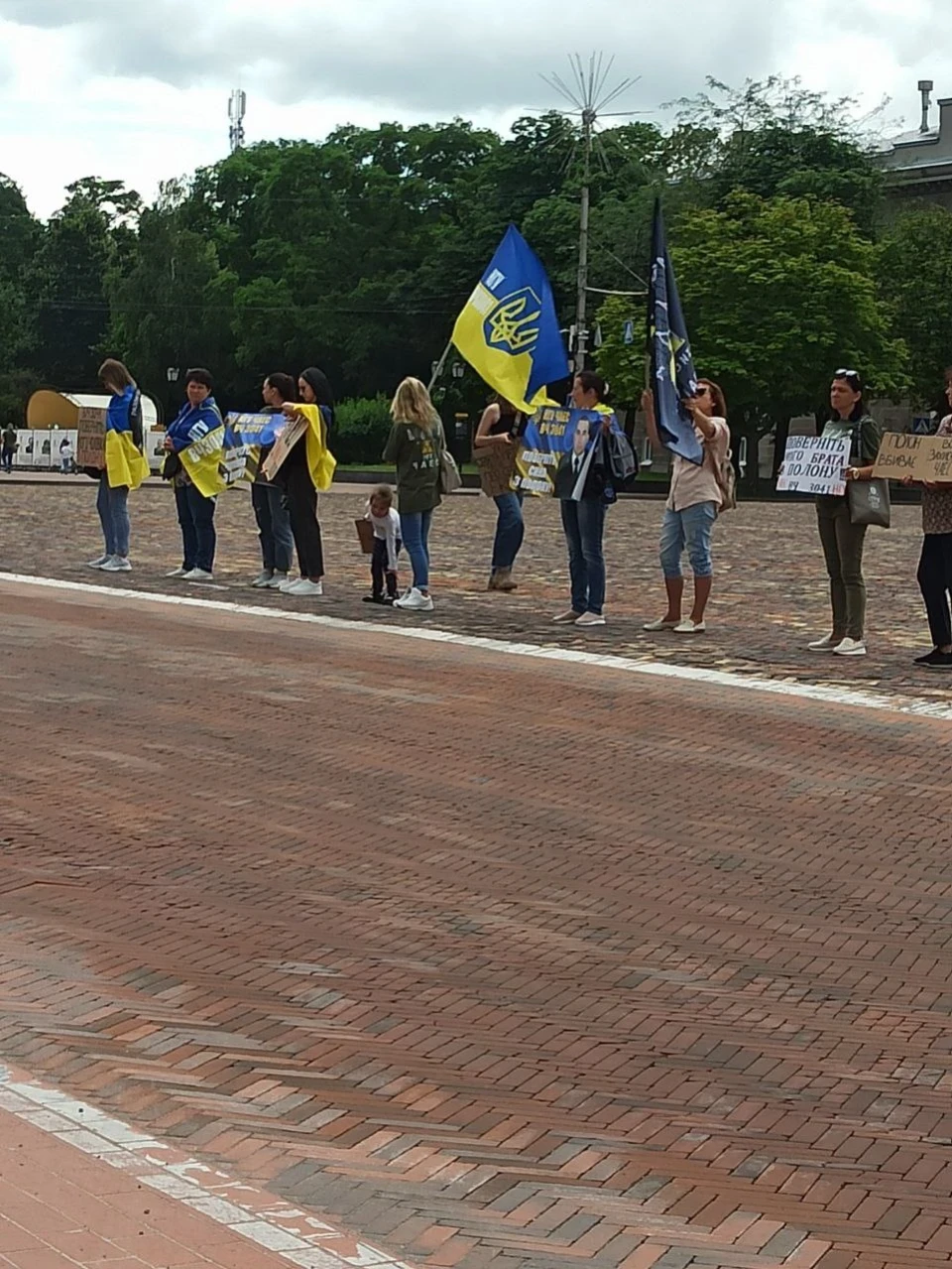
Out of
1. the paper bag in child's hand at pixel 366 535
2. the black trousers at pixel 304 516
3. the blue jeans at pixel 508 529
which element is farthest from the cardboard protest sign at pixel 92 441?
the blue jeans at pixel 508 529

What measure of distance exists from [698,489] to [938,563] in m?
2.02

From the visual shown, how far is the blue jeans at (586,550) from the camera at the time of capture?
605 inches

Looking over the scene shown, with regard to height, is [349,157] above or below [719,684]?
above

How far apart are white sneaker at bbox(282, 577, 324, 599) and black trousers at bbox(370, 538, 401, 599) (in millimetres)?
843

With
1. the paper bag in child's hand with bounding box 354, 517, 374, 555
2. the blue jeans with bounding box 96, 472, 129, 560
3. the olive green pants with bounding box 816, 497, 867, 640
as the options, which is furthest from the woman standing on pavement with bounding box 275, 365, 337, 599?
the olive green pants with bounding box 816, 497, 867, 640

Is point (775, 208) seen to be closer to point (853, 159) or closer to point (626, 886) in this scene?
point (853, 159)

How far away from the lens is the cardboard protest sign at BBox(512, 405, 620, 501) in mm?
Result: 15211

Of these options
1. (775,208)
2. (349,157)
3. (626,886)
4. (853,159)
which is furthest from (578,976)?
(349,157)

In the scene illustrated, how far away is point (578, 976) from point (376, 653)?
7659mm

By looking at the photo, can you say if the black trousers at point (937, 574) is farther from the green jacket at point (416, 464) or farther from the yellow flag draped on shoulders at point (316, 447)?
the yellow flag draped on shoulders at point (316, 447)

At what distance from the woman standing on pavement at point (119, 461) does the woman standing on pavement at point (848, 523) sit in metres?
7.51

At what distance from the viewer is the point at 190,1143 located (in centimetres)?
459

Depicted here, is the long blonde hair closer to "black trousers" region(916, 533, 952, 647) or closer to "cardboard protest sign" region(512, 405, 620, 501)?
"cardboard protest sign" region(512, 405, 620, 501)

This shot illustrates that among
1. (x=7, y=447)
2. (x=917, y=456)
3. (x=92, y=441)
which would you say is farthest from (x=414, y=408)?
(x=7, y=447)
